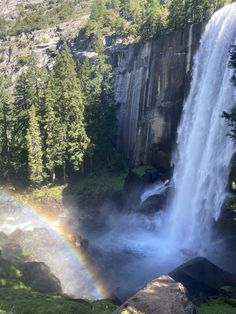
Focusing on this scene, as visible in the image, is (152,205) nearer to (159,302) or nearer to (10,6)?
(159,302)

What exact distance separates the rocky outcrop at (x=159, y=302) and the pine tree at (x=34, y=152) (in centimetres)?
4107

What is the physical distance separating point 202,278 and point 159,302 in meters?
15.1

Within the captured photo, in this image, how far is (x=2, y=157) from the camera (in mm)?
59094

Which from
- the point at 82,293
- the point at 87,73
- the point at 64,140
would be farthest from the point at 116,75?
the point at 82,293

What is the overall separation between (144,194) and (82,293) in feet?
71.9

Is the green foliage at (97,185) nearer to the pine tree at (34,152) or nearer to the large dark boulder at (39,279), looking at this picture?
the pine tree at (34,152)

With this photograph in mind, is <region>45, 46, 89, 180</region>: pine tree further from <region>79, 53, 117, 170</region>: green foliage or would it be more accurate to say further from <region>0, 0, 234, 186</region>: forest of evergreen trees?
<region>79, 53, 117, 170</region>: green foliage

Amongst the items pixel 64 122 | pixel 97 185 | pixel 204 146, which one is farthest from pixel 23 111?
pixel 204 146

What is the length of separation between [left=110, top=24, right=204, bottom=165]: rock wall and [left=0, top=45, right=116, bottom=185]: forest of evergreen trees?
8.67ft

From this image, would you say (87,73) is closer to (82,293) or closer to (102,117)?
(102,117)

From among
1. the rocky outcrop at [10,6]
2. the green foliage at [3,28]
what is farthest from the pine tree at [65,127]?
the rocky outcrop at [10,6]

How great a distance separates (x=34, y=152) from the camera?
53812 millimetres

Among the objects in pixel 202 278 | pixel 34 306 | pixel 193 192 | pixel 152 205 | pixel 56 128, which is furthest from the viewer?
pixel 56 128

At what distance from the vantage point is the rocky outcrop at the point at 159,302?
1277 cm
